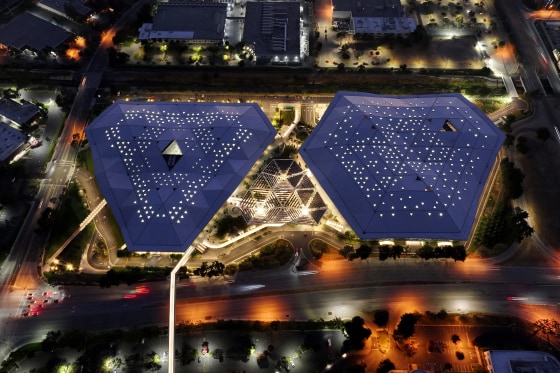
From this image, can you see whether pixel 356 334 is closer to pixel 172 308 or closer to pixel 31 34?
pixel 172 308

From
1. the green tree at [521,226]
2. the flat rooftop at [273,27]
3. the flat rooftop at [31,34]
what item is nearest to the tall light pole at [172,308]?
the flat rooftop at [273,27]

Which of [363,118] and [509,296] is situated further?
[363,118]

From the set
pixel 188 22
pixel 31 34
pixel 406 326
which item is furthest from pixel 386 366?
pixel 31 34

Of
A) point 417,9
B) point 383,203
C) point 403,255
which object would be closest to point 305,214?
point 383,203

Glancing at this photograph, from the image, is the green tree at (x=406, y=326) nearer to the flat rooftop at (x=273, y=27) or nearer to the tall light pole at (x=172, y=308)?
the tall light pole at (x=172, y=308)

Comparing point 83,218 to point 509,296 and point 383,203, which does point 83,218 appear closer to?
point 383,203

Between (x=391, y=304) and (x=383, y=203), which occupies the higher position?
(x=383, y=203)
